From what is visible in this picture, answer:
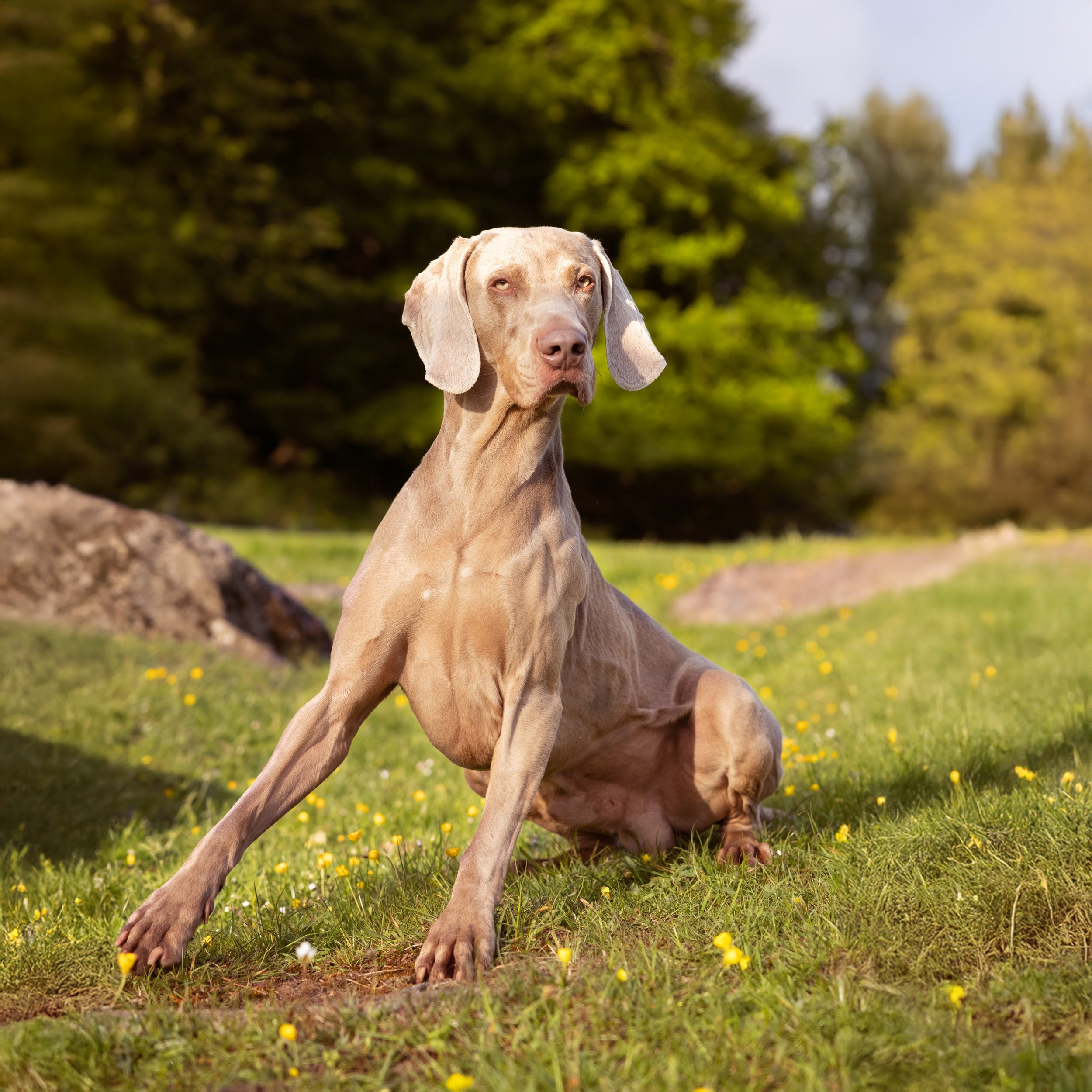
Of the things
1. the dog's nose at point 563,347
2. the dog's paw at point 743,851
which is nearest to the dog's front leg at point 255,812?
the dog's nose at point 563,347

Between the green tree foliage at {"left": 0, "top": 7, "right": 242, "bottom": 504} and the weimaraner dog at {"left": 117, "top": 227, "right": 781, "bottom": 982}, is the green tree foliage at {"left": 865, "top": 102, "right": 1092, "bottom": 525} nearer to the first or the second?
the green tree foliage at {"left": 0, "top": 7, "right": 242, "bottom": 504}

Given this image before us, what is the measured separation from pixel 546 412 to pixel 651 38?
960 inches

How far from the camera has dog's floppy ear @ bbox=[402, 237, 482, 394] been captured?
3287mm

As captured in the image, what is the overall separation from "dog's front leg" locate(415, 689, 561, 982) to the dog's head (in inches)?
36.0

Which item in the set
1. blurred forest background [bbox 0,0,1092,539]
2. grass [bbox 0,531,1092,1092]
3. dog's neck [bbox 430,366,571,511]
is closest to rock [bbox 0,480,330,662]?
grass [bbox 0,531,1092,1092]

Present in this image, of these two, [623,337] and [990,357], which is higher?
[990,357]

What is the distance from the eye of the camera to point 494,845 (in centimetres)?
301

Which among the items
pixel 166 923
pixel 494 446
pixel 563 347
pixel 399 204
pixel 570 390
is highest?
pixel 399 204

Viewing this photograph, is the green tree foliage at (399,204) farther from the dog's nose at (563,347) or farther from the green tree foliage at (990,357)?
the dog's nose at (563,347)

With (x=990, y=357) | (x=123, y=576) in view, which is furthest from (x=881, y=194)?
(x=123, y=576)

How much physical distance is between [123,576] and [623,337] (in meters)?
5.62

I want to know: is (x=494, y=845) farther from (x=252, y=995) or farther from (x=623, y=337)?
(x=623, y=337)

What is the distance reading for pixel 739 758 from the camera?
3.84 m

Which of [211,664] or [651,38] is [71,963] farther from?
[651,38]
